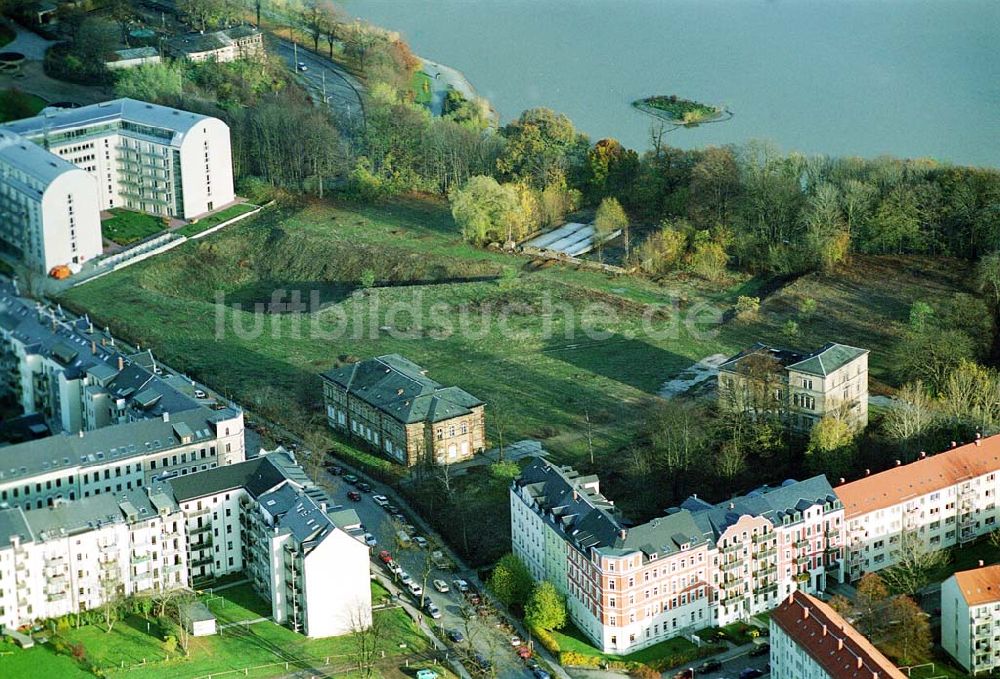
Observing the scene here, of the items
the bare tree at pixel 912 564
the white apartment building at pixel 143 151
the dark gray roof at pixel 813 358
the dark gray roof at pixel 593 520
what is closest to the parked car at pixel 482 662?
the dark gray roof at pixel 593 520

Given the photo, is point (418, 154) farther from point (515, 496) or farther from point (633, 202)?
point (515, 496)

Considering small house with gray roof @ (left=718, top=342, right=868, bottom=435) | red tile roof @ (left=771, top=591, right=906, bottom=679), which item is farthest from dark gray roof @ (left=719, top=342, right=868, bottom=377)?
red tile roof @ (left=771, top=591, right=906, bottom=679)

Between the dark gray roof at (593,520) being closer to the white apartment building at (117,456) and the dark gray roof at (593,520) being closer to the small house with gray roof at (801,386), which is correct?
the small house with gray roof at (801,386)

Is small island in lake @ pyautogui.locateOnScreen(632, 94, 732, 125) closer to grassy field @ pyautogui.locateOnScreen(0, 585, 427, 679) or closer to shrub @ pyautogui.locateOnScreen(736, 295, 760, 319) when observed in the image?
shrub @ pyautogui.locateOnScreen(736, 295, 760, 319)

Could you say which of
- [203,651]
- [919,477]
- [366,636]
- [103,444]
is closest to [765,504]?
[919,477]

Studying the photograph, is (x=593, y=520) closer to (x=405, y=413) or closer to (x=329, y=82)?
(x=405, y=413)
